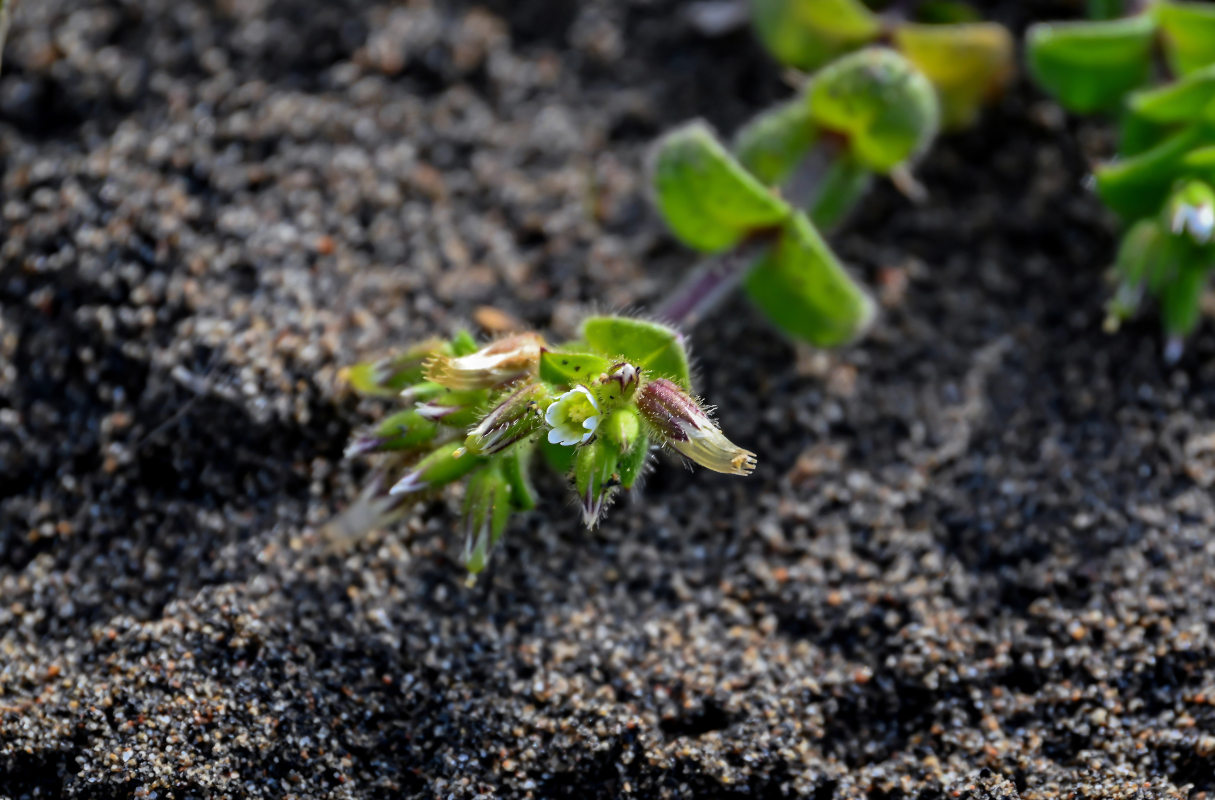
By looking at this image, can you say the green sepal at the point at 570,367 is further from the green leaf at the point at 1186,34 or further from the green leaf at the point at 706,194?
the green leaf at the point at 1186,34

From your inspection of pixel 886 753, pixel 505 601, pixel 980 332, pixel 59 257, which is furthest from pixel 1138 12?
pixel 59 257

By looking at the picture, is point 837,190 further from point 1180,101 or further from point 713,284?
point 1180,101

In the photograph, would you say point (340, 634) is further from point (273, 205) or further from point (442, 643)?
point (273, 205)

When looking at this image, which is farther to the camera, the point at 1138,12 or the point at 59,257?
the point at 1138,12

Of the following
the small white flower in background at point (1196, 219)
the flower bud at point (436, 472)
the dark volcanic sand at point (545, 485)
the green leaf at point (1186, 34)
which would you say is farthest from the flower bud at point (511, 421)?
the green leaf at point (1186, 34)

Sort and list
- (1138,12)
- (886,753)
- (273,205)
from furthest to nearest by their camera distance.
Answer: (1138,12)
(273,205)
(886,753)

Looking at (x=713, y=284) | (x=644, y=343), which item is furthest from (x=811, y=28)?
(x=644, y=343)
